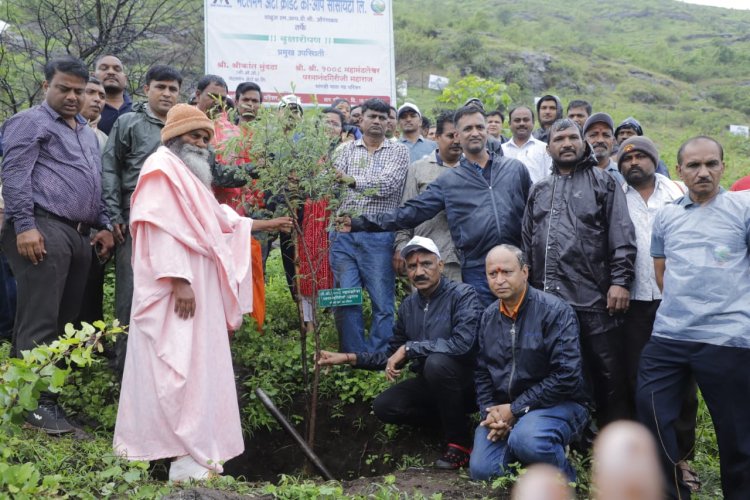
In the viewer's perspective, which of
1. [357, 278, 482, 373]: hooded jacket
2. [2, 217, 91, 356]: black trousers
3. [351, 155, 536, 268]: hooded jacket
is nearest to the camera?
[2, 217, 91, 356]: black trousers

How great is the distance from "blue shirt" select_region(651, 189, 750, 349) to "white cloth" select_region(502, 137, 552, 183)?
253cm

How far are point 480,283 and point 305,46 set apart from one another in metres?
5.10

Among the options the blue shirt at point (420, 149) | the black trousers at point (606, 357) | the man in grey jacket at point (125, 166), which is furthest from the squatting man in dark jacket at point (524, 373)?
the blue shirt at point (420, 149)

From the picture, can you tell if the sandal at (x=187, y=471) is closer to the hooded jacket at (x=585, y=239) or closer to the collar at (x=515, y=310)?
the collar at (x=515, y=310)

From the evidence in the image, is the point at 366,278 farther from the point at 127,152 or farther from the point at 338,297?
the point at 127,152

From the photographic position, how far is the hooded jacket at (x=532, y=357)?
4.55 meters

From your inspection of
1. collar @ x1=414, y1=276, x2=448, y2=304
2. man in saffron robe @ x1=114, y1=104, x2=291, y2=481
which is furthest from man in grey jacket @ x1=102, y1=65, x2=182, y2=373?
collar @ x1=414, y1=276, x2=448, y2=304

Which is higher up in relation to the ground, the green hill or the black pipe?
the green hill

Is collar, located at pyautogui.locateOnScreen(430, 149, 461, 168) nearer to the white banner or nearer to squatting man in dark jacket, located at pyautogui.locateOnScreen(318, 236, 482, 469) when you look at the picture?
squatting man in dark jacket, located at pyautogui.locateOnScreen(318, 236, 482, 469)

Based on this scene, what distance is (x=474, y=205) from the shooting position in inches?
216

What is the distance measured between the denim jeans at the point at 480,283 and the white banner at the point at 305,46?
426cm

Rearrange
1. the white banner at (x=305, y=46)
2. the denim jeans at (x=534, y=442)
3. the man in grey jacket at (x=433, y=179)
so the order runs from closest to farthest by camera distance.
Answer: the denim jeans at (x=534, y=442) → the man in grey jacket at (x=433, y=179) → the white banner at (x=305, y=46)

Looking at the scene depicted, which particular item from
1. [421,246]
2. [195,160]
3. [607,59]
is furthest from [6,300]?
[607,59]

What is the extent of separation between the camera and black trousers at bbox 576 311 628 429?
4820 millimetres
